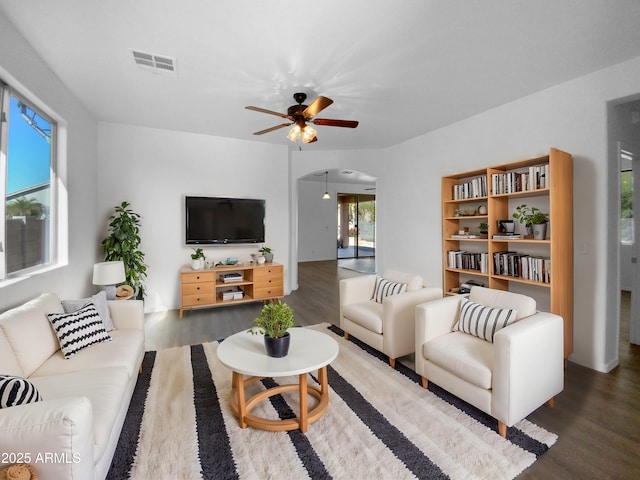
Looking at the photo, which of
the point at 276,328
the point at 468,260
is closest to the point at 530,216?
the point at 468,260

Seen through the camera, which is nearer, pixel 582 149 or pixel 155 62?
pixel 155 62

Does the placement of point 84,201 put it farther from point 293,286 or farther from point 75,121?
point 293,286

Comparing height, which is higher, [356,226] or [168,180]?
[168,180]

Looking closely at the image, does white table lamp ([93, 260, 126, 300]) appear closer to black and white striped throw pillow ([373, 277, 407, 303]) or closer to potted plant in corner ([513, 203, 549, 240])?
black and white striped throw pillow ([373, 277, 407, 303])

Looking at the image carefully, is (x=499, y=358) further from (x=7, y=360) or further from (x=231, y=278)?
(x=231, y=278)

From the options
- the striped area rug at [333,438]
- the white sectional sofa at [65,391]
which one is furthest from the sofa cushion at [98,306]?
the striped area rug at [333,438]

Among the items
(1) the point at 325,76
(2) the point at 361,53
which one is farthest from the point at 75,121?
(2) the point at 361,53

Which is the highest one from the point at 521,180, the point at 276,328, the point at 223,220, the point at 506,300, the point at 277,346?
the point at 521,180

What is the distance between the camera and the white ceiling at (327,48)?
2008 mm

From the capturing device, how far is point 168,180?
4.62 meters

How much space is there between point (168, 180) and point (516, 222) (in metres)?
4.77

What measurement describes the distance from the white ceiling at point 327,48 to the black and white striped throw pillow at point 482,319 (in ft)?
6.84

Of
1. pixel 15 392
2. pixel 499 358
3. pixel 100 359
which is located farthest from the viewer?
pixel 100 359

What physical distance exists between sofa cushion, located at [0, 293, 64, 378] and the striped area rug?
0.68 meters
